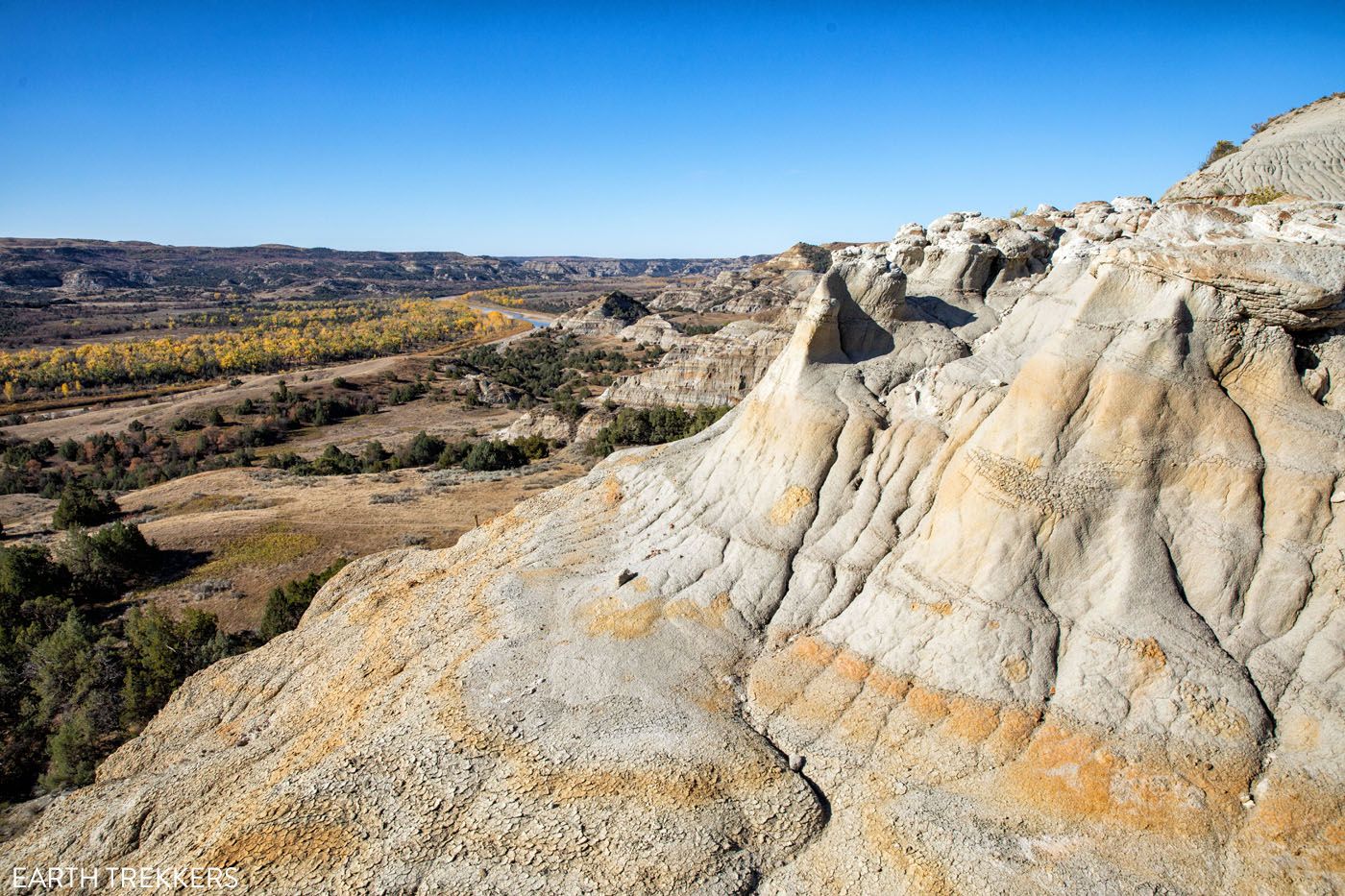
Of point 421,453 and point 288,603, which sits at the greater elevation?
point 288,603

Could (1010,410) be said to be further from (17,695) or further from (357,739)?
(17,695)

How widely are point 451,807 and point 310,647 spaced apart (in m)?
11.8

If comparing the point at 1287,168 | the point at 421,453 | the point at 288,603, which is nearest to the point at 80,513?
the point at 421,453

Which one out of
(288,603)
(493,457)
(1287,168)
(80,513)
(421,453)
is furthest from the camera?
(421,453)

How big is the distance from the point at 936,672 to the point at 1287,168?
44.9m

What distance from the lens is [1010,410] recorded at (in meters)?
15.8

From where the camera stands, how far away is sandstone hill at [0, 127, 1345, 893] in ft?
39.2

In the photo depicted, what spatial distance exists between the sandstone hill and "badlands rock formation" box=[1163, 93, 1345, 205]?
2766cm

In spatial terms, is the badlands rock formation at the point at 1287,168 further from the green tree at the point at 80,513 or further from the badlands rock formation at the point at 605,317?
the badlands rock formation at the point at 605,317

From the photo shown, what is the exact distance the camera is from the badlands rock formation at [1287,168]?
37969 millimetres

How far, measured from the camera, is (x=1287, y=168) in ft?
134

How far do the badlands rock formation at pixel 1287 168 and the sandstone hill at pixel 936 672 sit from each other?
27.7m

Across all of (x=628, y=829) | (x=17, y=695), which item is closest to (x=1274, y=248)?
(x=628, y=829)

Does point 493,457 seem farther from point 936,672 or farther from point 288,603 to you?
point 936,672
